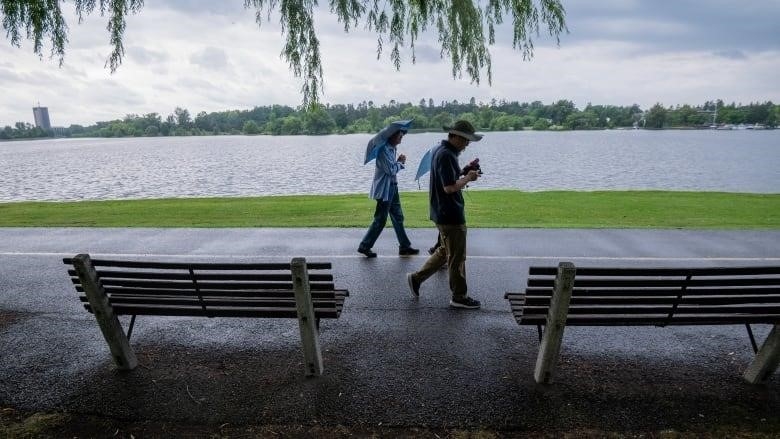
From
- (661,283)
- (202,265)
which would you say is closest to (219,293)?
(202,265)

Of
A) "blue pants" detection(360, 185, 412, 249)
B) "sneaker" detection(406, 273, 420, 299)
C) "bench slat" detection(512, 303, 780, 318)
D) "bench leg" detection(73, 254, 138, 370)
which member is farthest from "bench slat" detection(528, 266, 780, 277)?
"blue pants" detection(360, 185, 412, 249)

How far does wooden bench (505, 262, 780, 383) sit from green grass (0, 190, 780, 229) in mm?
6845

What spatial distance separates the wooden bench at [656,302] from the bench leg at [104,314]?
335cm

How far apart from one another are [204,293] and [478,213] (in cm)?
1005

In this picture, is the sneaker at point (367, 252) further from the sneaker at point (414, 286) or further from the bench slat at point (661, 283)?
the bench slat at point (661, 283)

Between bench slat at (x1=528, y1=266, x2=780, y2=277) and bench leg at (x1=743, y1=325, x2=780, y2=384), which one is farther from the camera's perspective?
bench leg at (x1=743, y1=325, x2=780, y2=384)

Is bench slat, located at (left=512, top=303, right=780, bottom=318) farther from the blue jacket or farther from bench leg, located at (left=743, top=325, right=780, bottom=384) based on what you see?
the blue jacket

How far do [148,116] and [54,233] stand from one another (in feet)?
282

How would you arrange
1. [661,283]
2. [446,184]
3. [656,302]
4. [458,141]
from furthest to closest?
[458,141] < [446,184] < [656,302] < [661,283]

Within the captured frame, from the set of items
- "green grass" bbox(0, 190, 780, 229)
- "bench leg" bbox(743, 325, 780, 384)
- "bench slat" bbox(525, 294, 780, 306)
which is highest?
"bench slat" bbox(525, 294, 780, 306)

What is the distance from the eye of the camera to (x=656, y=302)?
4.00m

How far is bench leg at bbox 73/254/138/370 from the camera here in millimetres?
4059

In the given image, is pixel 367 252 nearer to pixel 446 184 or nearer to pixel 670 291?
pixel 446 184

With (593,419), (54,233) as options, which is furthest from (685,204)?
(54,233)
